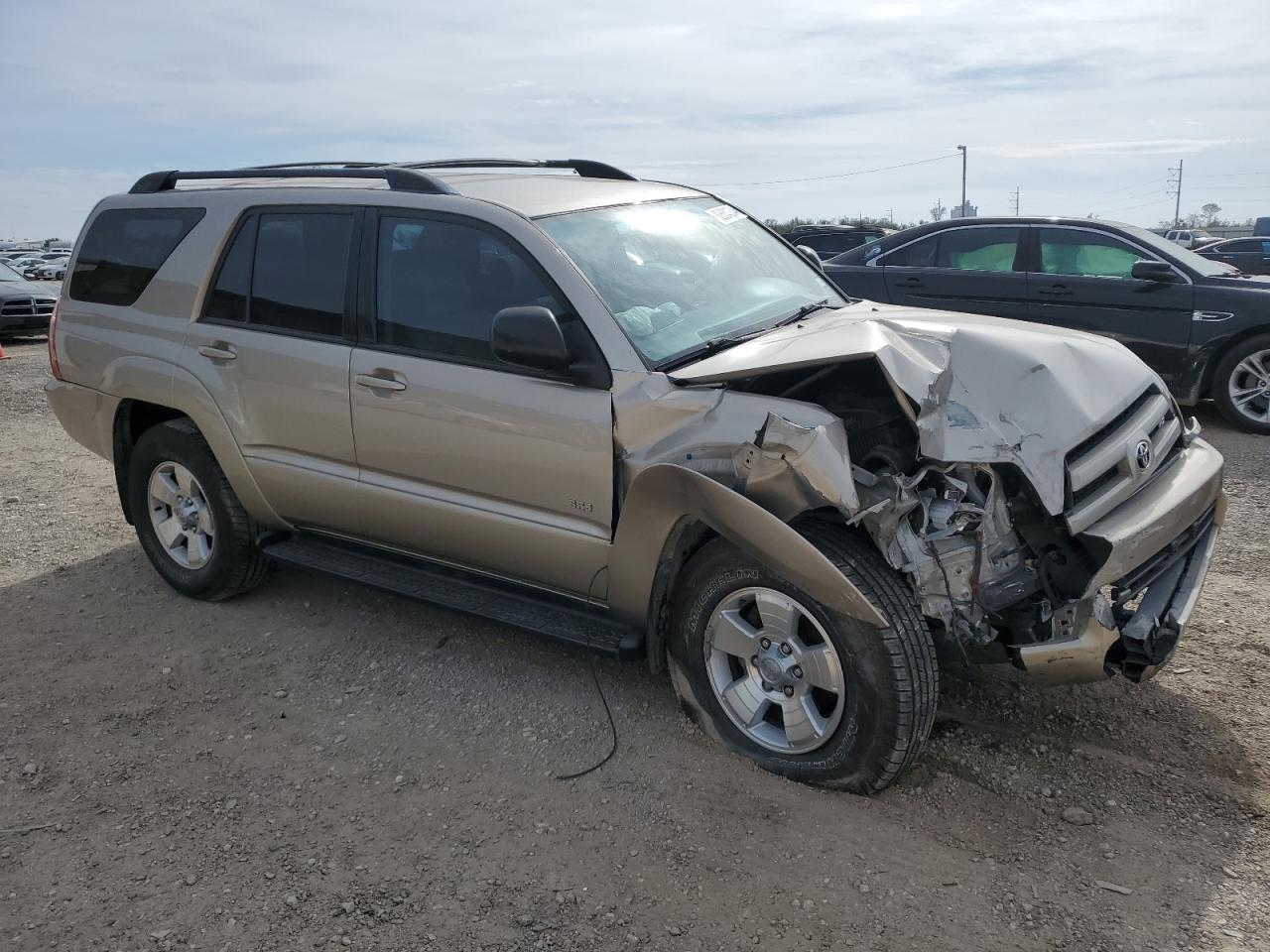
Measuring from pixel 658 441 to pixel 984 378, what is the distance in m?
1.04

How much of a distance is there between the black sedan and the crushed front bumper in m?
5.04

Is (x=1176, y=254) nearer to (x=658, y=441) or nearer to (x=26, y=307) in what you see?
(x=658, y=441)

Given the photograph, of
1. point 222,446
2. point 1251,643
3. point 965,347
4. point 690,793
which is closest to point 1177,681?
point 1251,643

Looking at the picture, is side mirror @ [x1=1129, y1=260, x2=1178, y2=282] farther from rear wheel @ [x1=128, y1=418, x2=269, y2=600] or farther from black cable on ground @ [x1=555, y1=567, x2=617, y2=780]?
rear wheel @ [x1=128, y1=418, x2=269, y2=600]

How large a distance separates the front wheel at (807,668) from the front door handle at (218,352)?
2.37m

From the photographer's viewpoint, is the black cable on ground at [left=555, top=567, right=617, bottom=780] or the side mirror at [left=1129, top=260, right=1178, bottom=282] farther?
the side mirror at [left=1129, top=260, right=1178, bottom=282]

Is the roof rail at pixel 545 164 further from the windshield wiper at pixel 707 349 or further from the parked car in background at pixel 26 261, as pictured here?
the parked car in background at pixel 26 261

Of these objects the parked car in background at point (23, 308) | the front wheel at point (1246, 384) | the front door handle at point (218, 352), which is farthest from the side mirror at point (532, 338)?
the parked car in background at point (23, 308)

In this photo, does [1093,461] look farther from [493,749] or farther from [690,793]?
[493,749]

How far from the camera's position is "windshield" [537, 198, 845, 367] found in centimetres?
362

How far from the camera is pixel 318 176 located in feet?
14.5

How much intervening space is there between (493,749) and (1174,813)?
221 centimetres

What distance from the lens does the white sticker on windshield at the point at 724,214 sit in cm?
454

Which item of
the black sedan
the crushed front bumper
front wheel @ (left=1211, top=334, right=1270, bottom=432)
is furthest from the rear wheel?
front wheel @ (left=1211, top=334, right=1270, bottom=432)
